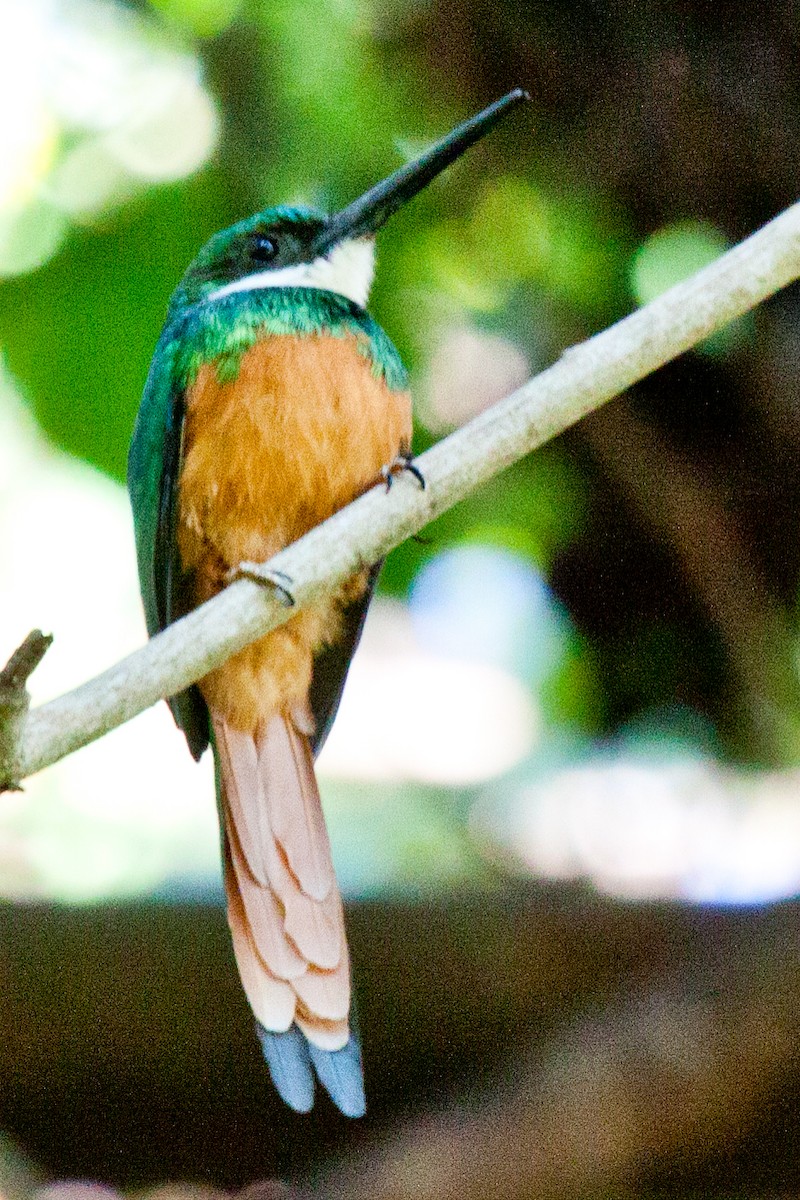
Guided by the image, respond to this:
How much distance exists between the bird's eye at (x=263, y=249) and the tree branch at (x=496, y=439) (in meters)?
0.55

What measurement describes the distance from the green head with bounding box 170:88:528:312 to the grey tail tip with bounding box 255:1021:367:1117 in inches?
34.0

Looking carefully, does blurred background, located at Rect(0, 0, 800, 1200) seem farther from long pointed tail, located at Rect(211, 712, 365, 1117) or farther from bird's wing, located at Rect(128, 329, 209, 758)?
long pointed tail, located at Rect(211, 712, 365, 1117)

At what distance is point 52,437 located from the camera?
4.86 feet

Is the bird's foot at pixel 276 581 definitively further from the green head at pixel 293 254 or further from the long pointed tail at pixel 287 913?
the green head at pixel 293 254

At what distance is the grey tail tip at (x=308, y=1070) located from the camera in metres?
1.20

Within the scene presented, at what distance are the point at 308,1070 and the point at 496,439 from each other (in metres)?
0.60

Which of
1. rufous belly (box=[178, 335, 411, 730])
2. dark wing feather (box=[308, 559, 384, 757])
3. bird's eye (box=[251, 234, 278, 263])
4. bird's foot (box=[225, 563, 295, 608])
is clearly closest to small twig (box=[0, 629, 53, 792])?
bird's foot (box=[225, 563, 295, 608])

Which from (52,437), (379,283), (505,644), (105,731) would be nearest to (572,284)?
(379,283)

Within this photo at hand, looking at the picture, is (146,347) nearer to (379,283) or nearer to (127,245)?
(127,245)

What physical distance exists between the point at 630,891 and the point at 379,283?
893mm

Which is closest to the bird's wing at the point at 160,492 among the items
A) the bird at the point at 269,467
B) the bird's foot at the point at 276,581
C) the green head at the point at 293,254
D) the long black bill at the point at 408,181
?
the bird at the point at 269,467

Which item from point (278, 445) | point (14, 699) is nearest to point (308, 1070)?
point (14, 699)

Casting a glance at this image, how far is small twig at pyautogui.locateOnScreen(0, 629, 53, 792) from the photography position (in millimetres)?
1072

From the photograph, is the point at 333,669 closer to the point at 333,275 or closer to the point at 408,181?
the point at 333,275
